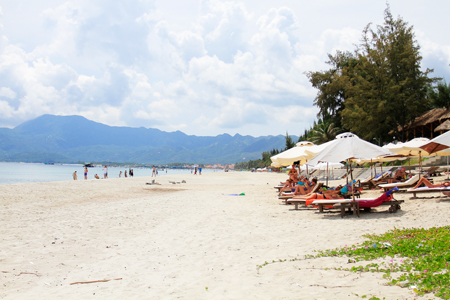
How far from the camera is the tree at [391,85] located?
29.1 metres

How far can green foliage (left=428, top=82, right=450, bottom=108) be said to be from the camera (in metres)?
31.4

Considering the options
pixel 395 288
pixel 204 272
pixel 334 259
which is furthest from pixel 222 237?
pixel 395 288

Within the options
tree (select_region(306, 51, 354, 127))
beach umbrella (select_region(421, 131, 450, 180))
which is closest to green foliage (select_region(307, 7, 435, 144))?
tree (select_region(306, 51, 354, 127))

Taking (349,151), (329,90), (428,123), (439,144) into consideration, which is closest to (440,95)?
(428,123)

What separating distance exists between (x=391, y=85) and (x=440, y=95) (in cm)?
722

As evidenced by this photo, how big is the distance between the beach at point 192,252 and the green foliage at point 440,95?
2618 cm

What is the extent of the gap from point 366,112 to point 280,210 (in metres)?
22.8

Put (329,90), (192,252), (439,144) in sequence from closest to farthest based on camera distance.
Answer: (192,252) < (439,144) < (329,90)

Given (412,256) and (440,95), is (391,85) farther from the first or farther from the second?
(412,256)

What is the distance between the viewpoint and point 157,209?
41.0ft

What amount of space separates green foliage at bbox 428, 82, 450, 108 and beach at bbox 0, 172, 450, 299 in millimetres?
26184

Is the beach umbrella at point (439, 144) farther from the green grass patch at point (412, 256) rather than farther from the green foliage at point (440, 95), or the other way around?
the green foliage at point (440, 95)

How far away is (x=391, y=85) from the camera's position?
28938 mm

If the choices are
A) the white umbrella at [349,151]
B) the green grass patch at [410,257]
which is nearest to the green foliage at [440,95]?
the white umbrella at [349,151]
